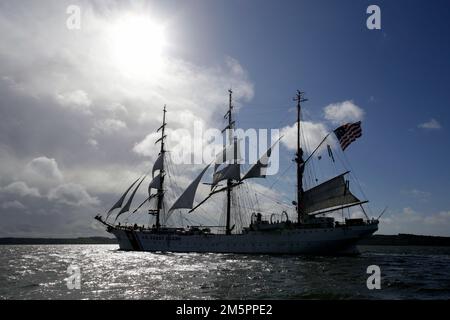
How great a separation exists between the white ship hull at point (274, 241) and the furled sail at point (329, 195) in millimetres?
4009

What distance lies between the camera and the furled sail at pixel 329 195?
5725cm

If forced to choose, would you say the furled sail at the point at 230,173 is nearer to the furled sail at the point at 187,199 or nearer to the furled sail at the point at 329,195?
the furled sail at the point at 187,199

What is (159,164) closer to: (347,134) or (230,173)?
(230,173)

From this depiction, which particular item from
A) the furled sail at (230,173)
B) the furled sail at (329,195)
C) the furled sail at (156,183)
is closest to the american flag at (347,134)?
the furled sail at (329,195)

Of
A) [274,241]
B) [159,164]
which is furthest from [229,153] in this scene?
[274,241]

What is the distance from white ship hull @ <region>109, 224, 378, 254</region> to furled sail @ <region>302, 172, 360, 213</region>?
4.01 m

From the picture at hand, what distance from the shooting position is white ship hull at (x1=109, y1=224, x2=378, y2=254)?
57.3 metres

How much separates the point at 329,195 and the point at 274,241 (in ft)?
36.7

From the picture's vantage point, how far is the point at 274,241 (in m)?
60.7

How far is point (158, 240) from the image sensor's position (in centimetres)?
7306

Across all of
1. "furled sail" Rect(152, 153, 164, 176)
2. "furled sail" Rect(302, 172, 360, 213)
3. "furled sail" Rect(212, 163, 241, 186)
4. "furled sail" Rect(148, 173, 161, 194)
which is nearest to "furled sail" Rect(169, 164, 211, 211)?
"furled sail" Rect(212, 163, 241, 186)

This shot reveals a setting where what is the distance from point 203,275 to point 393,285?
13228mm

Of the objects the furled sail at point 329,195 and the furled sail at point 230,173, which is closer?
the furled sail at point 329,195
